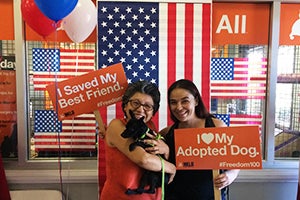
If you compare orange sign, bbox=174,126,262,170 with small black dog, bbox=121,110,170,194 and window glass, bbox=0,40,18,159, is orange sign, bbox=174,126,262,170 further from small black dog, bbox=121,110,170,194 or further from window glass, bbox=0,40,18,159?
window glass, bbox=0,40,18,159

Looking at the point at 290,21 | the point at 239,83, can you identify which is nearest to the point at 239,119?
the point at 239,83

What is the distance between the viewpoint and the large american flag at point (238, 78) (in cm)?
244

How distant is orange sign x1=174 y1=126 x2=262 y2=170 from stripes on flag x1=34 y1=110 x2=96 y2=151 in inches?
51.4

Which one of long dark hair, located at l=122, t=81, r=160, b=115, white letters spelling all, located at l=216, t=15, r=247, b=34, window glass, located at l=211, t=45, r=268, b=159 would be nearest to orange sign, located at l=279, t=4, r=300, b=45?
window glass, located at l=211, t=45, r=268, b=159

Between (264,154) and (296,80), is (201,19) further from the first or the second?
(264,154)

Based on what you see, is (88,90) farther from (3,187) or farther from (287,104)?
(287,104)

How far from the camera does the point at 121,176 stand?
1.28 metres

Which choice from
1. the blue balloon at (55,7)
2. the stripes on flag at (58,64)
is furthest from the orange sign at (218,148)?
the stripes on flag at (58,64)

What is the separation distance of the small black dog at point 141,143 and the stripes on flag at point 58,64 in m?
1.25

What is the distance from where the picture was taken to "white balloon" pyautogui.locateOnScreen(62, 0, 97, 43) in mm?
1868

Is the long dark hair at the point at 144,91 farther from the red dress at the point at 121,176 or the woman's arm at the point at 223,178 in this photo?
the woman's arm at the point at 223,178

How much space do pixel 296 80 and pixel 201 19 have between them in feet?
3.38

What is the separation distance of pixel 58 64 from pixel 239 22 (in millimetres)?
1580

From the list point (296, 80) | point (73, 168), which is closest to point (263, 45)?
point (296, 80)
